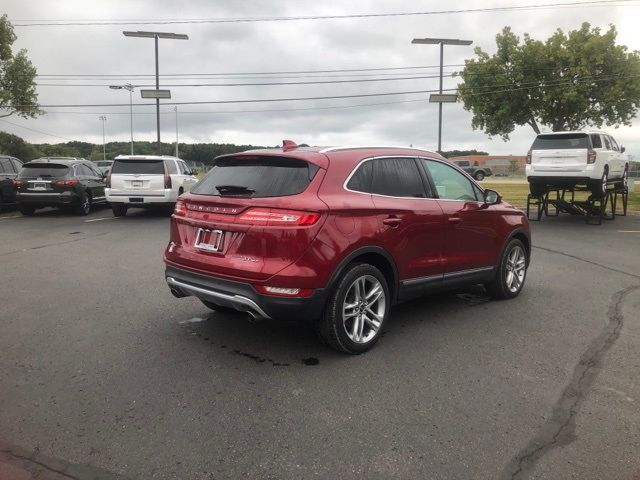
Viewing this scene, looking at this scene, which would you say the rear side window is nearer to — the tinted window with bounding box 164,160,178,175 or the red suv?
the red suv

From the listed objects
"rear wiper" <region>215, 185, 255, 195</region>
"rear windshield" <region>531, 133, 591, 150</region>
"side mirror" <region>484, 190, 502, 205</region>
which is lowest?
"side mirror" <region>484, 190, 502, 205</region>

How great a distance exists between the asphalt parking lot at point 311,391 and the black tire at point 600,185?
9340 mm

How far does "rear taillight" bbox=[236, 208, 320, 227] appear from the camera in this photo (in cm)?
386

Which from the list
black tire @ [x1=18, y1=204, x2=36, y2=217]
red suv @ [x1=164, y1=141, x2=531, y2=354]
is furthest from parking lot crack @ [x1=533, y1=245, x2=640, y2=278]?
black tire @ [x1=18, y1=204, x2=36, y2=217]

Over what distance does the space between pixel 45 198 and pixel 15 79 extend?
56.2 feet

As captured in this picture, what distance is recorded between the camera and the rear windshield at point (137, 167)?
14.6m

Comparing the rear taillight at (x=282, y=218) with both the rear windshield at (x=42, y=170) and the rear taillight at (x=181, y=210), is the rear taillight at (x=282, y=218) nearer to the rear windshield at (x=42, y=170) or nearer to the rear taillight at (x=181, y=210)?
the rear taillight at (x=181, y=210)

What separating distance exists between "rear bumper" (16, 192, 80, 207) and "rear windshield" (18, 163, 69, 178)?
1.70 feet

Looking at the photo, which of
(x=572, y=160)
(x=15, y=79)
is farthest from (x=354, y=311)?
(x=15, y=79)

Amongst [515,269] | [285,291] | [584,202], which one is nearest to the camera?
[285,291]

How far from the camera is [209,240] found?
4.23 metres

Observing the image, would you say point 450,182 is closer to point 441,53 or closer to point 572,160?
point 572,160

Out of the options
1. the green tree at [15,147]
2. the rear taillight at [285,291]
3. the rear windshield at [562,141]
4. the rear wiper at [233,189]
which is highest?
the green tree at [15,147]

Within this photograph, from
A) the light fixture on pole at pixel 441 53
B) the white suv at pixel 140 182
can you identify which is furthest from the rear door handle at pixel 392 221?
the light fixture on pole at pixel 441 53
